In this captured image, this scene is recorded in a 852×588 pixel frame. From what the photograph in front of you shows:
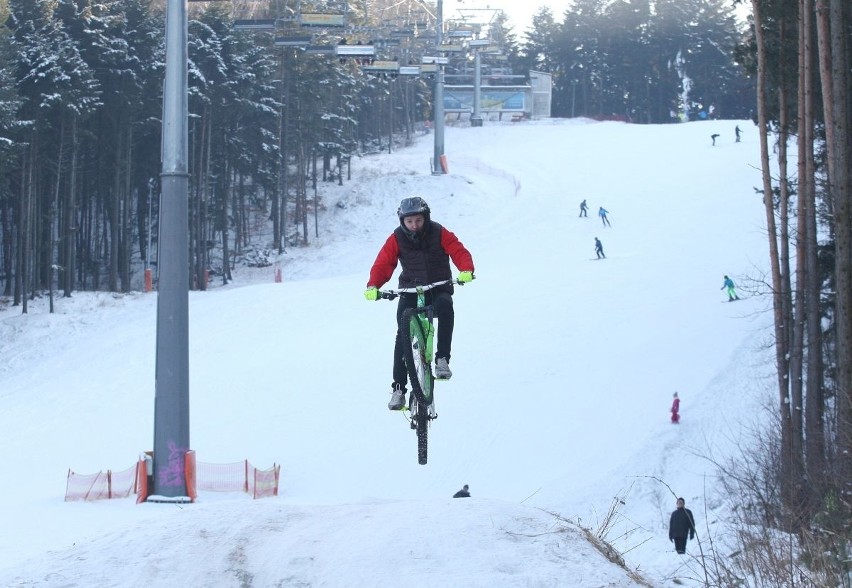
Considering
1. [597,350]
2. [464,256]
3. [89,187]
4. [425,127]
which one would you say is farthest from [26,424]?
[425,127]

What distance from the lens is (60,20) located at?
49000mm

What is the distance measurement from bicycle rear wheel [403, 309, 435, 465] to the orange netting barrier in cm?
943

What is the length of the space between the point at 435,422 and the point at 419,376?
20.4 metres

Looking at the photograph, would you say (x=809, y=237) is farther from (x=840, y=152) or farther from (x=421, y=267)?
(x=421, y=267)

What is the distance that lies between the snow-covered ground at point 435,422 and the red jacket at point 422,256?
93.3 inches

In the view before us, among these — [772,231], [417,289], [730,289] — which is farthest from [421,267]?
[730,289]

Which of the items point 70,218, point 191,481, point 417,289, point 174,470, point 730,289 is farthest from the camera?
point 70,218

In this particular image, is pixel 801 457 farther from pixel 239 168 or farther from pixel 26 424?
pixel 239 168

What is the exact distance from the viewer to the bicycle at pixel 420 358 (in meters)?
11.0

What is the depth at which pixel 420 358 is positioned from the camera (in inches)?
438

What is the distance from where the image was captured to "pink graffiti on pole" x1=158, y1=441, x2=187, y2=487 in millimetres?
19219

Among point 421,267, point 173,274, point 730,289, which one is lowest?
point 730,289

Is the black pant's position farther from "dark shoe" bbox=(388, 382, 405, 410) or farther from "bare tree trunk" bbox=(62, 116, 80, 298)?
"bare tree trunk" bbox=(62, 116, 80, 298)

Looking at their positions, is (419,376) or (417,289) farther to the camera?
(419,376)
